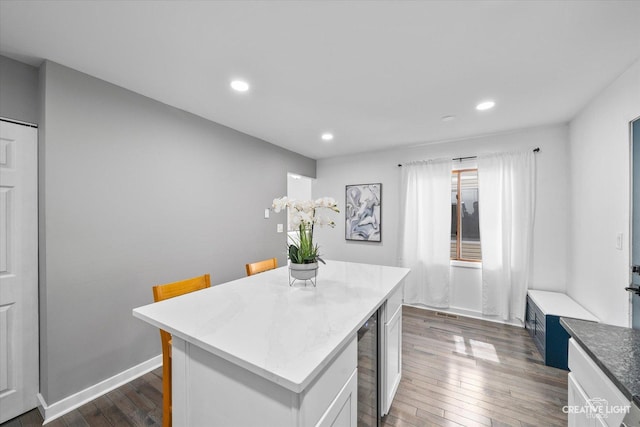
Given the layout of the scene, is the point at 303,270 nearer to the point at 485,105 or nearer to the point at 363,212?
the point at 485,105

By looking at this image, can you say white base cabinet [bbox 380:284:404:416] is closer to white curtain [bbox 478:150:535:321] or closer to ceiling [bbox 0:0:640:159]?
ceiling [bbox 0:0:640:159]

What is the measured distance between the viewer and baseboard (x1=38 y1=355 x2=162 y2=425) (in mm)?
1701

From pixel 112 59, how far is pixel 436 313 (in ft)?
14.3

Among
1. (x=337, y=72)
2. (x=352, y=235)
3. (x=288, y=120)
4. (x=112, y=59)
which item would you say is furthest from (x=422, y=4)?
(x=352, y=235)

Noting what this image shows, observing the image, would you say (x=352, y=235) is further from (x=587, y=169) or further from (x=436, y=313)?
(x=587, y=169)

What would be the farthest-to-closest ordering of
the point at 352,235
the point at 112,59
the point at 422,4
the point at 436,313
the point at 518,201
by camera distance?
the point at 352,235, the point at 436,313, the point at 518,201, the point at 112,59, the point at 422,4

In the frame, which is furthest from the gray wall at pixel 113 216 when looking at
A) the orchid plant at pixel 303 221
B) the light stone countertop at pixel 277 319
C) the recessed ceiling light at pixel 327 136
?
the orchid plant at pixel 303 221

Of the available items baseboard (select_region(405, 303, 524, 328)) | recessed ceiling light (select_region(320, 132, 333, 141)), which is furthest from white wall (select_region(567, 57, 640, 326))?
recessed ceiling light (select_region(320, 132, 333, 141))

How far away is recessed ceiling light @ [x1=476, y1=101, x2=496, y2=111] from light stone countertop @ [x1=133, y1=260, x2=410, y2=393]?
1.89 meters

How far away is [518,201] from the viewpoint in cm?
311

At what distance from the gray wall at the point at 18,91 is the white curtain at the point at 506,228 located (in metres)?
4.47

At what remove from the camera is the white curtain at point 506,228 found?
3061 mm

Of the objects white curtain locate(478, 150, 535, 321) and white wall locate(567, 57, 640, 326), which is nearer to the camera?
white wall locate(567, 57, 640, 326)

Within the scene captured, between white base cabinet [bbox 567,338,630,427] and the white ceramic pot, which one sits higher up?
the white ceramic pot
